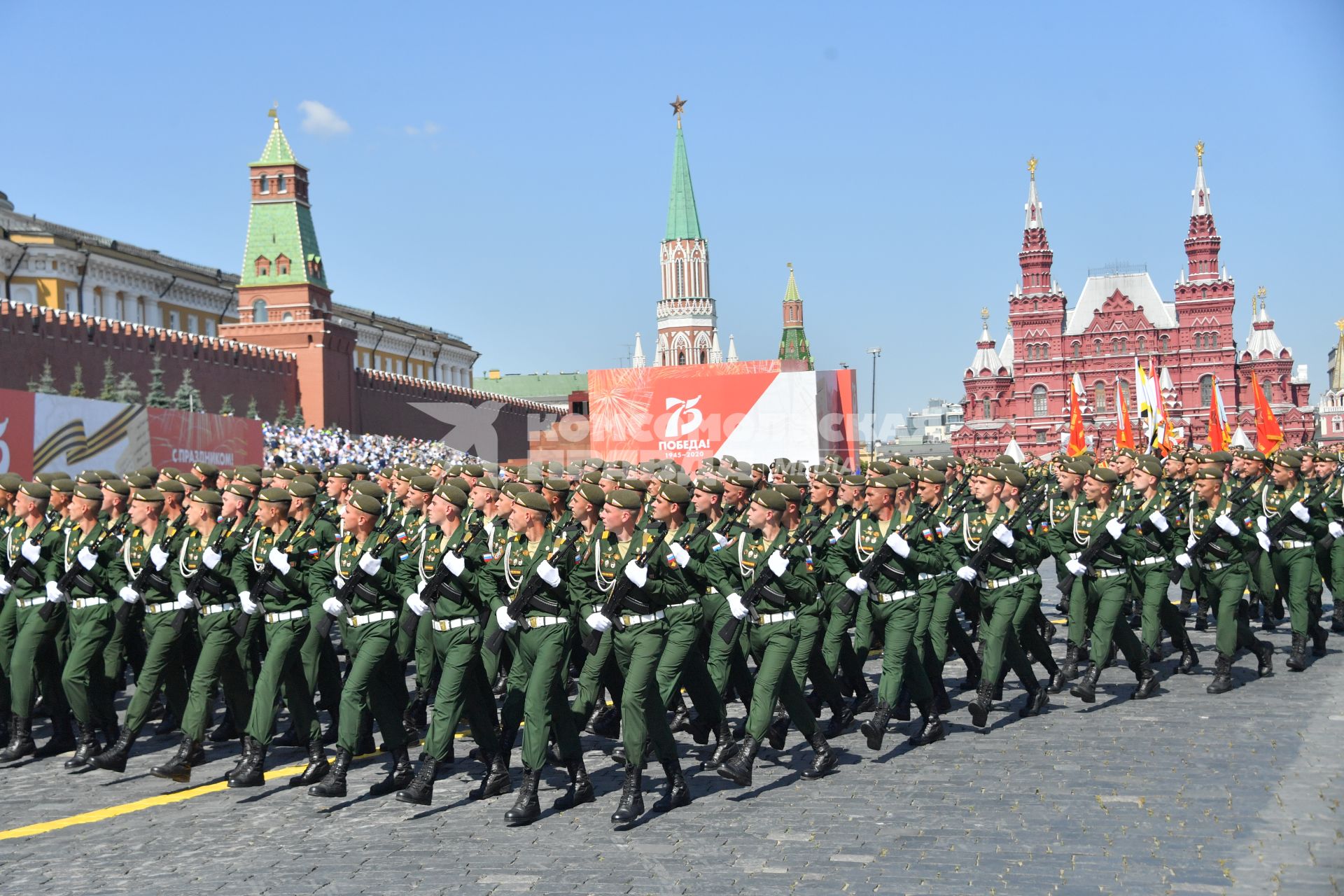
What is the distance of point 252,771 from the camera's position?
862cm

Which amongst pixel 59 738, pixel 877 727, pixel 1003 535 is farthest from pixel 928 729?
pixel 59 738

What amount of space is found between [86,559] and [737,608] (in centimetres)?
414

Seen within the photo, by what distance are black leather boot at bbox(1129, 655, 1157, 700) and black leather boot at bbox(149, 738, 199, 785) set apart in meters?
→ 6.49

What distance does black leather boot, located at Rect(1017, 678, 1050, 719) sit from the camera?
10508 millimetres

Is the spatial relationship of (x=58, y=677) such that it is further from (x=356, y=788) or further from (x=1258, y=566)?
(x=1258, y=566)

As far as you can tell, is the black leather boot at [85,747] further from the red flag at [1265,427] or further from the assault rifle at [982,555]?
the red flag at [1265,427]

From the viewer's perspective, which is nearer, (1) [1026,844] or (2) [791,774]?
(1) [1026,844]

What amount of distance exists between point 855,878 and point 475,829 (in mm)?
2067

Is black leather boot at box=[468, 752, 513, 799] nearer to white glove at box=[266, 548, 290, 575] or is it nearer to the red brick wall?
white glove at box=[266, 548, 290, 575]

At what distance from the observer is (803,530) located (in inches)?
356

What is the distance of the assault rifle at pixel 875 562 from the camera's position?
9.87 metres

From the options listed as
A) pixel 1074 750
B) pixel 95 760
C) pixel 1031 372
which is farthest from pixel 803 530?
pixel 1031 372

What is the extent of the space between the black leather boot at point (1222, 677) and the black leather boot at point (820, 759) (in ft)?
12.5

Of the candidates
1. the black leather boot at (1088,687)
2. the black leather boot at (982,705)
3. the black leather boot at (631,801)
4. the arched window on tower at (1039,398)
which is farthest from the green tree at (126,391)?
the arched window on tower at (1039,398)
